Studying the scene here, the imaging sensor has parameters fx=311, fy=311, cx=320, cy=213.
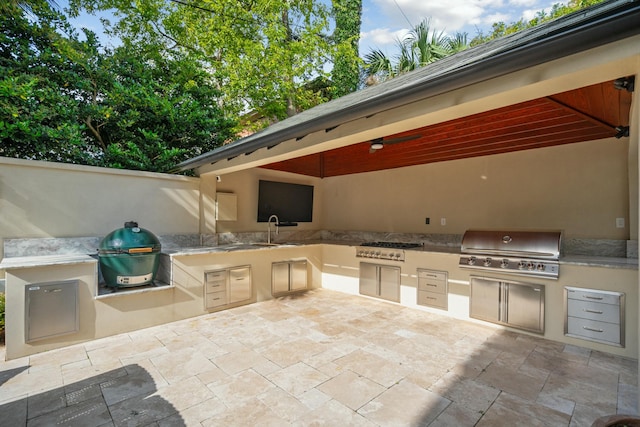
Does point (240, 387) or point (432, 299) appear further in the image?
point (432, 299)

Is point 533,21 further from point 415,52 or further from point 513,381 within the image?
point 513,381

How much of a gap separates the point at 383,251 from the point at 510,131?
2594 mm

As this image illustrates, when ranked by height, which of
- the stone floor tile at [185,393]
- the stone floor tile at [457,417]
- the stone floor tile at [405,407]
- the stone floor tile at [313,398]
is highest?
the stone floor tile at [457,417]

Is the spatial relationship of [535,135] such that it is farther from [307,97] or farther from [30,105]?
[307,97]

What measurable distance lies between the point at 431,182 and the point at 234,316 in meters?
4.19

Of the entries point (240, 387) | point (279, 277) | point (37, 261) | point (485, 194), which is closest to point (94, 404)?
point (240, 387)

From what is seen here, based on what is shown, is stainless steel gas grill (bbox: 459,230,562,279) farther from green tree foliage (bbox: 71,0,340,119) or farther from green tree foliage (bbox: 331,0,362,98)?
green tree foliage (bbox: 331,0,362,98)

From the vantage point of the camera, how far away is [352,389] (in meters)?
2.66

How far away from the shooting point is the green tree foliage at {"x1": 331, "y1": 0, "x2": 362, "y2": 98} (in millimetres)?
10978

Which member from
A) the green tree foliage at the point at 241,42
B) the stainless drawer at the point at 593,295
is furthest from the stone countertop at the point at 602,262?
the green tree foliage at the point at 241,42

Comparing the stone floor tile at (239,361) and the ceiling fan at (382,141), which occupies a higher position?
the ceiling fan at (382,141)

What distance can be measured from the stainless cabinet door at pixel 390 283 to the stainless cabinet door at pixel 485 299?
3.86 feet

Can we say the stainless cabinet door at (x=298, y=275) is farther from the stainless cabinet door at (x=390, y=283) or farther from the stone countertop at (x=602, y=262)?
the stone countertop at (x=602, y=262)

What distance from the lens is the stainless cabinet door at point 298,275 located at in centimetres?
589
